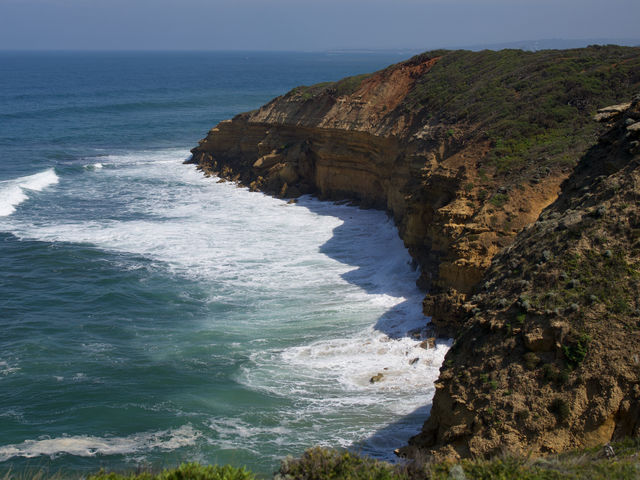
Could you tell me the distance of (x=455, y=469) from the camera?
8.73 metres

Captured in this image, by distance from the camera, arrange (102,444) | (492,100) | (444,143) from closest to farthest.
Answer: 1. (102,444)
2. (444,143)
3. (492,100)

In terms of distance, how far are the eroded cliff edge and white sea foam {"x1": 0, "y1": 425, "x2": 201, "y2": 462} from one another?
5108mm

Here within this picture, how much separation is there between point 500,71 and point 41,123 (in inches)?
2049

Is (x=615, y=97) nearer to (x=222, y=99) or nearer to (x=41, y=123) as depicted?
(x=41, y=123)

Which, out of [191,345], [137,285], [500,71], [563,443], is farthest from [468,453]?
[500,71]

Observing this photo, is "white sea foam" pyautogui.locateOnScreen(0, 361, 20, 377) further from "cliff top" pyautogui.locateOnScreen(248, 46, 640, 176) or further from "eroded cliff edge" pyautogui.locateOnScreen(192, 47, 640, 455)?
"cliff top" pyautogui.locateOnScreen(248, 46, 640, 176)

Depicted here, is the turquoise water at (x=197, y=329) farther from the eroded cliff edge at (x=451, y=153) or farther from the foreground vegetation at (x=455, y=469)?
the foreground vegetation at (x=455, y=469)

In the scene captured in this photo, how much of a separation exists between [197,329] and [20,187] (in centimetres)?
2510

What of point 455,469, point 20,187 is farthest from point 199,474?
point 20,187

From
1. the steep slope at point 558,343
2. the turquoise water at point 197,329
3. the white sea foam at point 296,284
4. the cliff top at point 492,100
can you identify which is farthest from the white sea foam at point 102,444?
the cliff top at point 492,100

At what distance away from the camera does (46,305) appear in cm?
2094

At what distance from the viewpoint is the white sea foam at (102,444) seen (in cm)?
1280

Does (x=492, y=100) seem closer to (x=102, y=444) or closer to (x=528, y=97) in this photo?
(x=528, y=97)

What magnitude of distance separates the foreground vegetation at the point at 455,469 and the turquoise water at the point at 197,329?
3181 millimetres
